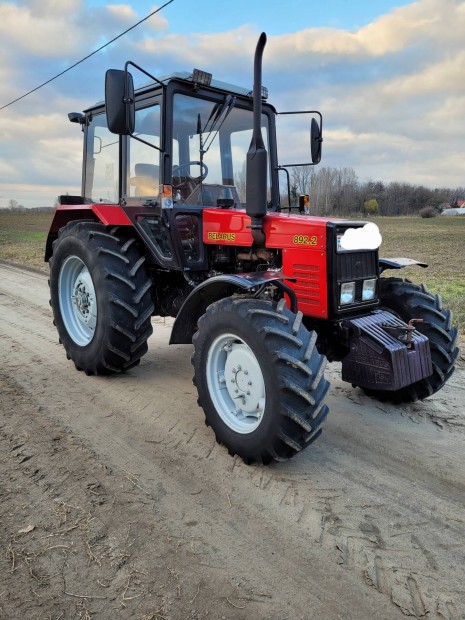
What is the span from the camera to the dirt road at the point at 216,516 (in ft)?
6.75

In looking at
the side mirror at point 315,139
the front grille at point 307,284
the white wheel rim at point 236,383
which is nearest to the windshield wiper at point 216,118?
the side mirror at point 315,139

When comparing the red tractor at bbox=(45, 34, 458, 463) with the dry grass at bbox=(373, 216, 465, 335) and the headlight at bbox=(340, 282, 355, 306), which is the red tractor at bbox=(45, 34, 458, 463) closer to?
the headlight at bbox=(340, 282, 355, 306)

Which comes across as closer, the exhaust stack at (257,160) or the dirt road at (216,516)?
the dirt road at (216,516)

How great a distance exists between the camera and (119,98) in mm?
3439

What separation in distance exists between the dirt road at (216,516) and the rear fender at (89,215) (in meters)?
1.64

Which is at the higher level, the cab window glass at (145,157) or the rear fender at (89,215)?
the cab window glass at (145,157)

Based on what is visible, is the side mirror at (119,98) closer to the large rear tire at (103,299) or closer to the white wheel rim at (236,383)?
the large rear tire at (103,299)

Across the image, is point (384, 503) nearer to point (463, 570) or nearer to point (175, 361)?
point (463, 570)

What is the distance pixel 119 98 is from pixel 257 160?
1138 mm

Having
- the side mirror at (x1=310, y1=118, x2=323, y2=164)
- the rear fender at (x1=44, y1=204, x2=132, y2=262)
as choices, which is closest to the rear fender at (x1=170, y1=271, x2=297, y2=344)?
the rear fender at (x1=44, y1=204, x2=132, y2=262)

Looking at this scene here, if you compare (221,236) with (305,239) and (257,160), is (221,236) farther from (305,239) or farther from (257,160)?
(257,160)

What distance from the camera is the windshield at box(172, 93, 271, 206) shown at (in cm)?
420

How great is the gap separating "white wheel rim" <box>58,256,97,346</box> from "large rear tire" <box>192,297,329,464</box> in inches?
72.3

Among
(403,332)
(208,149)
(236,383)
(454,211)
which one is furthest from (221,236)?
(454,211)
